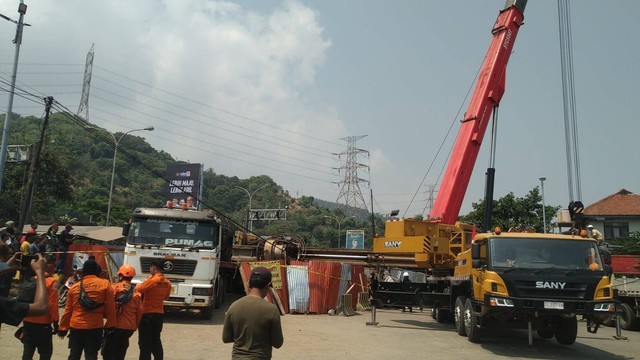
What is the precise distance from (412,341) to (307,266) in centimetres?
563

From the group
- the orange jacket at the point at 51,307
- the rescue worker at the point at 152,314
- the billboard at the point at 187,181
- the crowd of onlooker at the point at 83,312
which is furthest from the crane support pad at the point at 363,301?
the billboard at the point at 187,181

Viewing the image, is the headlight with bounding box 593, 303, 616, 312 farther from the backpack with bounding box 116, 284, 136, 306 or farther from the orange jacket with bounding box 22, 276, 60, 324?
the orange jacket with bounding box 22, 276, 60, 324

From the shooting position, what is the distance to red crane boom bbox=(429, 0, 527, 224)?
1526 centimetres

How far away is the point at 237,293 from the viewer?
20.5m

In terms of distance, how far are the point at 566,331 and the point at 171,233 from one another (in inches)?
383

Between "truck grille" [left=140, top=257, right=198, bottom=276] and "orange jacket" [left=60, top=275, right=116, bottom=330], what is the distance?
7.04 m

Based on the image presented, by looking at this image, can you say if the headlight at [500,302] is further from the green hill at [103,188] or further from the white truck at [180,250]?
the green hill at [103,188]

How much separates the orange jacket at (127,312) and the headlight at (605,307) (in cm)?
823

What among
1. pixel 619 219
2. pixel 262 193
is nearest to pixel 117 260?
pixel 619 219

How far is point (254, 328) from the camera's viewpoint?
4.24 m

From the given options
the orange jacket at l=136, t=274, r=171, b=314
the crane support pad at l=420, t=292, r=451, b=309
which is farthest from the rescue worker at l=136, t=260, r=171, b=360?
the crane support pad at l=420, t=292, r=451, b=309

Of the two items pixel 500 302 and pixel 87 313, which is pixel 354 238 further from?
pixel 87 313

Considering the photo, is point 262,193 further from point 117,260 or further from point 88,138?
point 117,260

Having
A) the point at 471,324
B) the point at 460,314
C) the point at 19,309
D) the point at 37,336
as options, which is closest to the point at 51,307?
the point at 37,336
